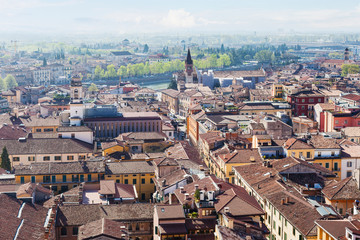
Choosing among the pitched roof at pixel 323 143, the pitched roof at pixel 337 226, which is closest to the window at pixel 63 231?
the pitched roof at pixel 337 226

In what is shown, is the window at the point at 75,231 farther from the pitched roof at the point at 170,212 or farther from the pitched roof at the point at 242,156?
the pitched roof at the point at 242,156

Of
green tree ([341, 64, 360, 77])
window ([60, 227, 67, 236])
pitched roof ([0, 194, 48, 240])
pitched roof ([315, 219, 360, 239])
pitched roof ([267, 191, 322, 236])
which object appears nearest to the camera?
pitched roof ([315, 219, 360, 239])

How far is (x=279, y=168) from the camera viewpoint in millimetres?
38312

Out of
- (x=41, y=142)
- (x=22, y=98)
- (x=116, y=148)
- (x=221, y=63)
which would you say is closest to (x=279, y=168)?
(x=116, y=148)

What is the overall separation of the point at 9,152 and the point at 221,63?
140099 millimetres

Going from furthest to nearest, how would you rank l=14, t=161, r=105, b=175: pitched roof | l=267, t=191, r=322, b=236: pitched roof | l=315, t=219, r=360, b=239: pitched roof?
l=14, t=161, r=105, b=175: pitched roof < l=267, t=191, r=322, b=236: pitched roof < l=315, t=219, r=360, b=239: pitched roof

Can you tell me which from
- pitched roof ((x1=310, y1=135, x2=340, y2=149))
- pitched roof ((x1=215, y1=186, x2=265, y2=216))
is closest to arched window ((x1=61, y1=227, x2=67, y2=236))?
pitched roof ((x1=215, y1=186, x2=265, y2=216))

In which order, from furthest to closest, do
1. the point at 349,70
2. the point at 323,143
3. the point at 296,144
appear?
1. the point at 349,70
2. the point at 323,143
3. the point at 296,144

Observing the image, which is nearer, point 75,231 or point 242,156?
point 75,231

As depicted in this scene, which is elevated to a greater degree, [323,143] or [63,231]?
[323,143]

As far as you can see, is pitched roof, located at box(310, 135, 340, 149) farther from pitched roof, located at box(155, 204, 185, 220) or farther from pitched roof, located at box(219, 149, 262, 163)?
pitched roof, located at box(155, 204, 185, 220)

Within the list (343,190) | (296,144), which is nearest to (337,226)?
(343,190)

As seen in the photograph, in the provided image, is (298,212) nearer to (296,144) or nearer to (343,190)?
(343,190)

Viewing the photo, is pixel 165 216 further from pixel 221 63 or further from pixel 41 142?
pixel 221 63
